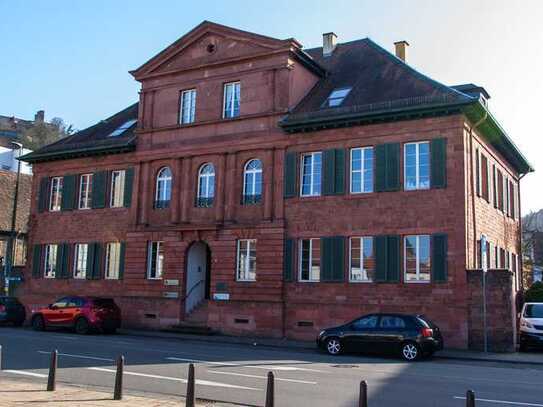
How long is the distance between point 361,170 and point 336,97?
394 cm

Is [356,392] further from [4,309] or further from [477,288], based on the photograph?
[4,309]

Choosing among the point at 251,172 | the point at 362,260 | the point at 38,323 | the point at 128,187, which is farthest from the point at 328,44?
the point at 38,323

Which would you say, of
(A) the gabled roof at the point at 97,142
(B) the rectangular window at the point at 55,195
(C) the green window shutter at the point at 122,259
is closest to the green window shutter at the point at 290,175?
(A) the gabled roof at the point at 97,142

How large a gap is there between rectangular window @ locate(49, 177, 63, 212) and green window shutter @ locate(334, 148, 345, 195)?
16.3 metres

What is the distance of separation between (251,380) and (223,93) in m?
18.5

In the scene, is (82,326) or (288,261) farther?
(82,326)

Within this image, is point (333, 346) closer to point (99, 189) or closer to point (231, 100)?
point (231, 100)

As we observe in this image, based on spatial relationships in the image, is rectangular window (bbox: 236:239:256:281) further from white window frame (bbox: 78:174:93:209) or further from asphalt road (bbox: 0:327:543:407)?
white window frame (bbox: 78:174:93:209)

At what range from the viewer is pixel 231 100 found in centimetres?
2955

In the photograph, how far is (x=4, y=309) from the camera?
31.5m

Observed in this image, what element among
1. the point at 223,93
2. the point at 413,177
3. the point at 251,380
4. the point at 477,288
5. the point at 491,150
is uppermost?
the point at 223,93

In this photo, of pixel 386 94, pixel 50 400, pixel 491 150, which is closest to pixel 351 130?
pixel 386 94

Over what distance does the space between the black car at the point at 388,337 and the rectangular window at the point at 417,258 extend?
4305 mm

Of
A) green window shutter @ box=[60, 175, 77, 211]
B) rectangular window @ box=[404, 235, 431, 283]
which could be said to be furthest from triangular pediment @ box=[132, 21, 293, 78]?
rectangular window @ box=[404, 235, 431, 283]
